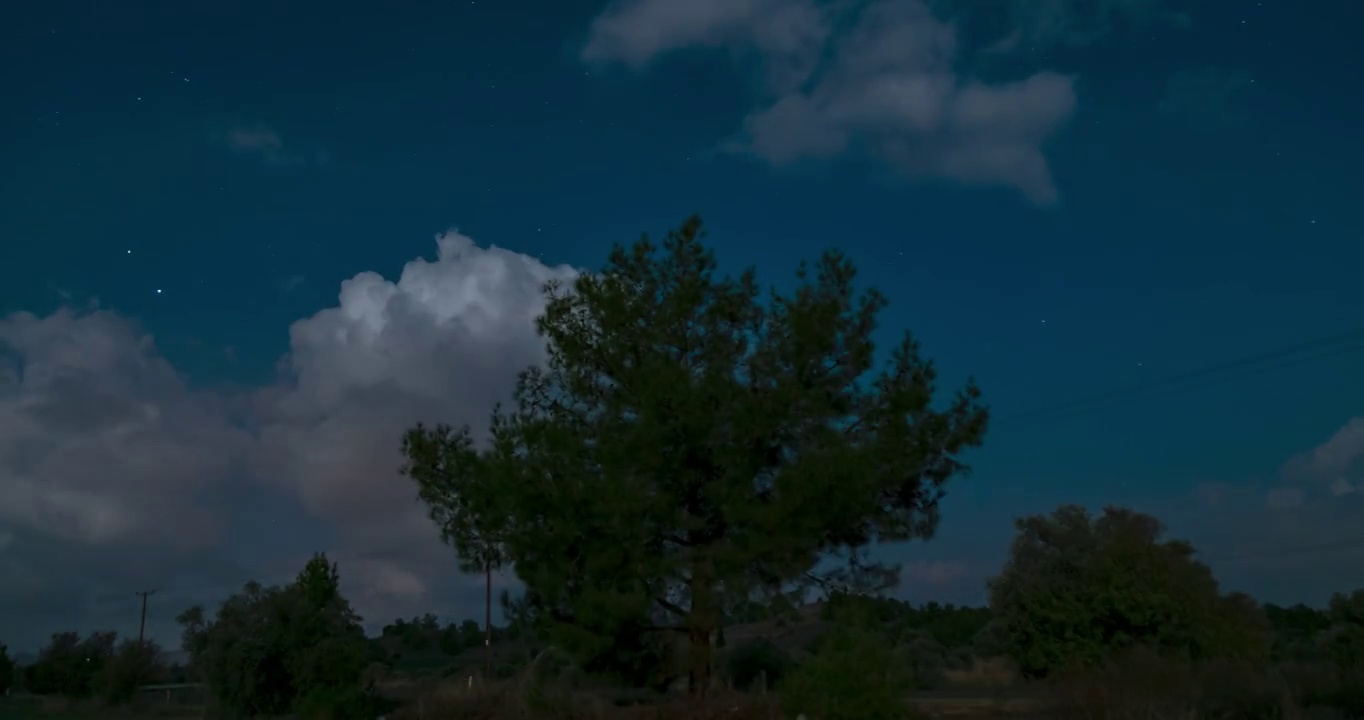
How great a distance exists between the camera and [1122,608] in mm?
35250

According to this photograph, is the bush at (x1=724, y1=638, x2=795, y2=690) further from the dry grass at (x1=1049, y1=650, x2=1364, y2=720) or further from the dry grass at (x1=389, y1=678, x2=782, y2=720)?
the dry grass at (x1=1049, y1=650, x2=1364, y2=720)

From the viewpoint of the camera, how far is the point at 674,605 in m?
26.4

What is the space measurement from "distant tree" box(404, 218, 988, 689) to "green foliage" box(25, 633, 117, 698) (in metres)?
55.3

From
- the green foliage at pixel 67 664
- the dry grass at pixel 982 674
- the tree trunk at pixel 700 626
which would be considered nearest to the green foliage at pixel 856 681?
the tree trunk at pixel 700 626

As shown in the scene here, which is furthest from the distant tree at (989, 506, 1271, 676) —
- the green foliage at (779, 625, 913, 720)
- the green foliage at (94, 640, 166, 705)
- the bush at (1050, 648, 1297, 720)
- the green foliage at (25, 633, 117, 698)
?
the green foliage at (25, 633, 117, 698)

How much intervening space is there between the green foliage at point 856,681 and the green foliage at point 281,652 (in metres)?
21.9

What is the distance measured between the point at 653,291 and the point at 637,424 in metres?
4.05

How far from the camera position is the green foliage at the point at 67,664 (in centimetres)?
7294

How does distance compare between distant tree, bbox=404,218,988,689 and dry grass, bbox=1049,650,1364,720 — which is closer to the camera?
dry grass, bbox=1049,650,1364,720

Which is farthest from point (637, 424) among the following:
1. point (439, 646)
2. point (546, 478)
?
point (439, 646)

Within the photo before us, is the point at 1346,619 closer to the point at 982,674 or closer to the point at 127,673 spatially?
the point at 982,674

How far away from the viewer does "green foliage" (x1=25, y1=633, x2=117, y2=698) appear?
239 feet

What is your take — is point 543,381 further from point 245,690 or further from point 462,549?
point 245,690

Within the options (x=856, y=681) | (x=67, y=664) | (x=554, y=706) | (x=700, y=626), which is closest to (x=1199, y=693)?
(x=856, y=681)
